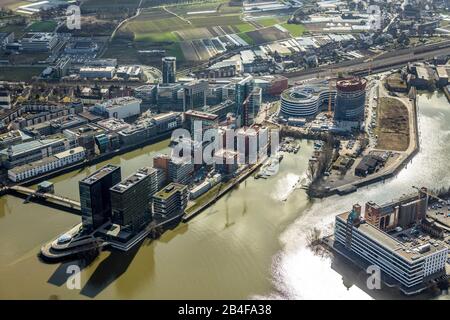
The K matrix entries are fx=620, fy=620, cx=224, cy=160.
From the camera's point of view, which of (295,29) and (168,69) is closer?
(168,69)

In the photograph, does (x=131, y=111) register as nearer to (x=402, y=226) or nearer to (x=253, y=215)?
(x=253, y=215)

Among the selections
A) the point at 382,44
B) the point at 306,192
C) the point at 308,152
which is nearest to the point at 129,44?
the point at 382,44

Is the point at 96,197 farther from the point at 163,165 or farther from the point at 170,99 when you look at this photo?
the point at 170,99

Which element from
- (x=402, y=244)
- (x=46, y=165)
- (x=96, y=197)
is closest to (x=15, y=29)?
(x=46, y=165)

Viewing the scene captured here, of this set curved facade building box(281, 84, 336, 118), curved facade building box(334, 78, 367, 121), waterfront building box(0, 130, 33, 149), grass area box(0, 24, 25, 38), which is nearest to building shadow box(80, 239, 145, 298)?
waterfront building box(0, 130, 33, 149)

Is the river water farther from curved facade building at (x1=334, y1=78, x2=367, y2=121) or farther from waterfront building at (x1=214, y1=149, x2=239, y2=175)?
curved facade building at (x1=334, y1=78, x2=367, y2=121)
